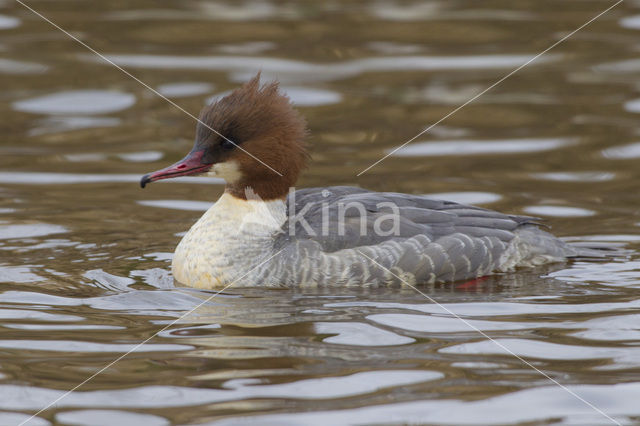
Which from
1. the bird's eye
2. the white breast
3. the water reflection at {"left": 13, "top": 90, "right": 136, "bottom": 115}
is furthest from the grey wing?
the water reflection at {"left": 13, "top": 90, "right": 136, "bottom": 115}

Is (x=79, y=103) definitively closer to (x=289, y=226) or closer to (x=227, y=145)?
(x=227, y=145)

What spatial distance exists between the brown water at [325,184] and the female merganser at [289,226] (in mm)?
214

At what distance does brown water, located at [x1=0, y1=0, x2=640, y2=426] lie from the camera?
18.6ft

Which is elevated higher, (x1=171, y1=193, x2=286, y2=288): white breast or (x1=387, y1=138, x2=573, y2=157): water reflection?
(x1=387, y1=138, x2=573, y2=157): water reflection

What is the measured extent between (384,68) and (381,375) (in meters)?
8.19

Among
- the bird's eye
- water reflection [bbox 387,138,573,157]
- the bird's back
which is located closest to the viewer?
the bird's back

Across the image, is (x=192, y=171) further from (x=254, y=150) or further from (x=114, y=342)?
(x=114, y=342)

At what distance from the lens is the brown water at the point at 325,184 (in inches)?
223

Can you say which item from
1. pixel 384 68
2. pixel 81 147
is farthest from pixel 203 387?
pixel 384 68

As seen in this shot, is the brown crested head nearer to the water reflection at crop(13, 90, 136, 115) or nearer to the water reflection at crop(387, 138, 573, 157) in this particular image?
the water reflection at crop(387, 138, 573, 157)

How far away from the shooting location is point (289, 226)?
806 cm

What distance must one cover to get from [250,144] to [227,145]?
18 cm

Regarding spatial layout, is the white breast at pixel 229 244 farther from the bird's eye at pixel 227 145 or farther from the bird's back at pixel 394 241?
the bird's eye at pixel 227 145

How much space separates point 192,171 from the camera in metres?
7.87
